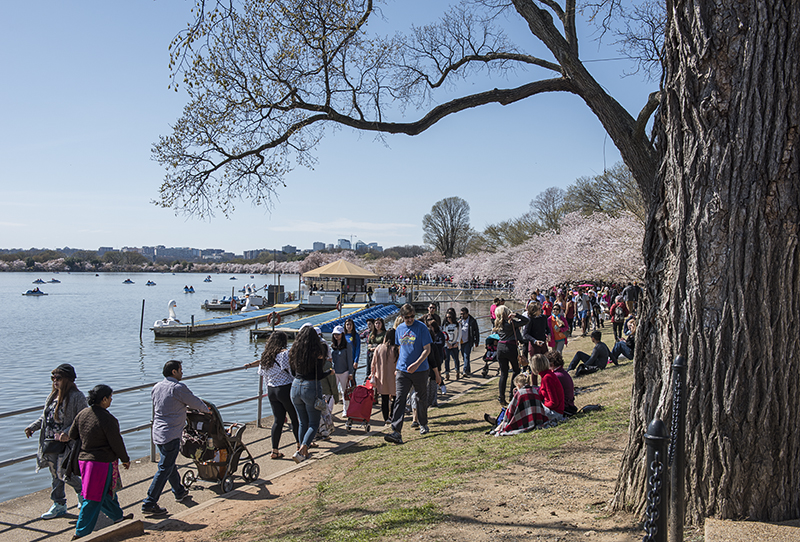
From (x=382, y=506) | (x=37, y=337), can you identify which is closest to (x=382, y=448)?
(x=382, y=506)

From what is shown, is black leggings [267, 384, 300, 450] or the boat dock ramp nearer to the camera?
black leggings [267, 384, 300, 450]

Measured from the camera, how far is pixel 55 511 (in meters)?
5.67

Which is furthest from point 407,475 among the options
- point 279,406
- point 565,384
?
point 565,384

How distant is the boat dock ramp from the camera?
3091 centimetres

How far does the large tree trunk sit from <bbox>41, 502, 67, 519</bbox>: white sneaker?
231 inches

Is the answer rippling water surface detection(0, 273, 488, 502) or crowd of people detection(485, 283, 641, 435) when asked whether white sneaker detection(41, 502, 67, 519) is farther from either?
crowd of people detection(485, 283, 641, 435)

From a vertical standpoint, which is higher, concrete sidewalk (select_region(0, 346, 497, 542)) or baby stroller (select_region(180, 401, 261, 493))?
baby stroller (select_region(180, 401, 261, 493))

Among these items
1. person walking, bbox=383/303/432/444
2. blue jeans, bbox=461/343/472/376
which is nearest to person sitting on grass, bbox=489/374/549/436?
person walking, bbox=383/303/432/444

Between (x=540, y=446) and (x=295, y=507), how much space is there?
2.74 metres

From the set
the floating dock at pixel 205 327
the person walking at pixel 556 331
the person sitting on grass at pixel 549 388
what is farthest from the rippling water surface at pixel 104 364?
the person sitting on grass at pixel 549 388

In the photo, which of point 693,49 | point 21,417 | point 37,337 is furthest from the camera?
point 37,337

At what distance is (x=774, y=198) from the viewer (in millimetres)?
3346

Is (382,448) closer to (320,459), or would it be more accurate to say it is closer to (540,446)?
(320,459)

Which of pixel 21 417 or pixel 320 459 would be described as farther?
pixel 21 417
